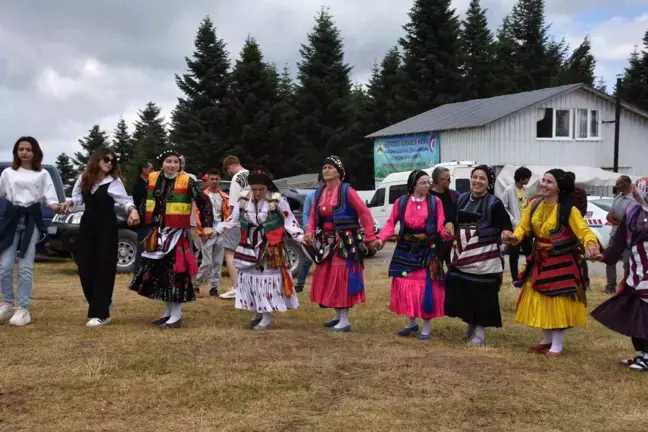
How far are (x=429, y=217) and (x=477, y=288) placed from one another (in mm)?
831

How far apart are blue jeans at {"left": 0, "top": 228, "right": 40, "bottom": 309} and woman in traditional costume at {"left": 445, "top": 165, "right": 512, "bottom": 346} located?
430cm

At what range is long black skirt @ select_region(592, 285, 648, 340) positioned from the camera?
575 centimetres

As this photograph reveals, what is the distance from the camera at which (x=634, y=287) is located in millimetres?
5898

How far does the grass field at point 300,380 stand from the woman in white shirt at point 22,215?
1.53ft

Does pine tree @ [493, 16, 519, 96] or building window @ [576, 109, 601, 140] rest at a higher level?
pine tree @ [493, 16, 519, 96]

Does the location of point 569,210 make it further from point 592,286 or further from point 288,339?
point 592,286

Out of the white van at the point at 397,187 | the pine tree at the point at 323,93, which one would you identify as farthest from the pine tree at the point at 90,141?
the white van at the point at 397,187

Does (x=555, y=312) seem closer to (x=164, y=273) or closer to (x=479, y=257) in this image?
(x=479, y=257)

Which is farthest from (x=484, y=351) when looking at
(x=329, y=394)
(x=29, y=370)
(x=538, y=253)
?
(x=29, y=370)

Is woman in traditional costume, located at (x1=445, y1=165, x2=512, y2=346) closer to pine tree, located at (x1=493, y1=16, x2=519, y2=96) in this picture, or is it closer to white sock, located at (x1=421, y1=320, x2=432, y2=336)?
white sock, located at (x1=421, y1=320, x2=432, y2=336)

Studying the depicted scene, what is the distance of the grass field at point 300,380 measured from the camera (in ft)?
14.8

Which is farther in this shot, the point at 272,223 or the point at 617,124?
the point at 617,124

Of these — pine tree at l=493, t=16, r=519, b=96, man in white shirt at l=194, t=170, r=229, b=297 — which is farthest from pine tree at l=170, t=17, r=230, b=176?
man in white shirt at l=194, t=170, r=229, b=297

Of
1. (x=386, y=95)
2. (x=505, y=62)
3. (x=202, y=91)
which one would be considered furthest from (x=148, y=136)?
(x=505, y=62)
